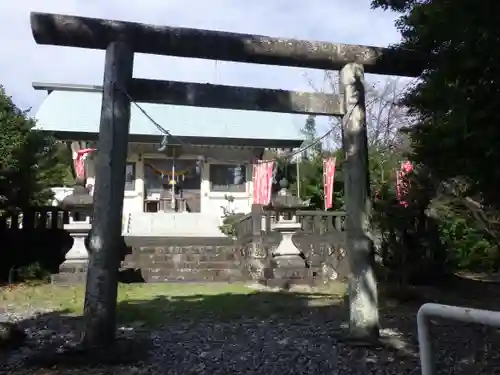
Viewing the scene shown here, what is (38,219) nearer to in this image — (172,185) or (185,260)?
A: (185,260)

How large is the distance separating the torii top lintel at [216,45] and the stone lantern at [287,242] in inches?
244

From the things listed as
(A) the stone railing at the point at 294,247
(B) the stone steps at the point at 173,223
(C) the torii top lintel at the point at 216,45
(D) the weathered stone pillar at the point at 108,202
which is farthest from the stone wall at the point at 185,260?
(C) the torii top lintel at the point at 216,45

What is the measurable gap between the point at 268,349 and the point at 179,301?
4.01 m

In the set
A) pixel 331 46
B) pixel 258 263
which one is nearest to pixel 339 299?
pixel 258 263

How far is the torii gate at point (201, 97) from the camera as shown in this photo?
211 inches

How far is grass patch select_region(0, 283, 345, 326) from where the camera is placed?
314 inches

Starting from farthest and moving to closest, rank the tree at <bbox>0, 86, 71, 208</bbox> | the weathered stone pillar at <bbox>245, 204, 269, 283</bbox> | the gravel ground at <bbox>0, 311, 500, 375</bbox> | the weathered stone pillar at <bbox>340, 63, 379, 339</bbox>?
the weathered stone pillar at <bbox>245, 204, 269, 283</bbox> → the tree at <bbox>0, 86, 71, 208</bbox> → the weathered stone pillar at <bbox>340, 63, 379, 339</bbox> → the gravel ground at <bbox>0, 311, 500, 375</bbox>

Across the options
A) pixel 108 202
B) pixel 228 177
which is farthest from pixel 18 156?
pixel 228 177

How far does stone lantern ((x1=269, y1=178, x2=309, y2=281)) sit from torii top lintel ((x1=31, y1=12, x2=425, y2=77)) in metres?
6.19

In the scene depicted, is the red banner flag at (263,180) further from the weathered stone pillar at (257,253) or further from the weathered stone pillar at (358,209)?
the weathered stone pillar at (358,209)

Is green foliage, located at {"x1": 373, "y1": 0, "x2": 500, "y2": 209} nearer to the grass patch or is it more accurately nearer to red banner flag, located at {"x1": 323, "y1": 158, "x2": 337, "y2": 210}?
the grass patch

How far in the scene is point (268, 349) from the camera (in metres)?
5.73

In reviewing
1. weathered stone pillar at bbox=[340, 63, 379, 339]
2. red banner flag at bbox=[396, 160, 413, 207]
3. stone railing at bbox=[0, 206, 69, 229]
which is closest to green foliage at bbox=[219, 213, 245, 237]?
stone railing at bbox=[0, 206, 69, 229]

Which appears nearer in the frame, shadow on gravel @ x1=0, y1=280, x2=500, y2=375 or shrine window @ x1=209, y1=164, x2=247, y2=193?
shadow on gravel @ x1=0, y1=280, x2=500, y2=375
